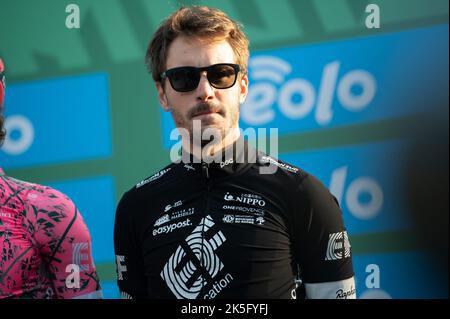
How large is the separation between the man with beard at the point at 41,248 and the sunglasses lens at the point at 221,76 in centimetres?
68

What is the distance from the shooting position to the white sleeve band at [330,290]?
5.54 ft

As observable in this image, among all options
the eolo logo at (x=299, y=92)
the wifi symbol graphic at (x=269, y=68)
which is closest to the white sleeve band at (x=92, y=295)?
the eolo logo at (x=299, y=92)

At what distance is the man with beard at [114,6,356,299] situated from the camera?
167 cm

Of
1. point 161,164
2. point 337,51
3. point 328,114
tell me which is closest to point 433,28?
point 337,51

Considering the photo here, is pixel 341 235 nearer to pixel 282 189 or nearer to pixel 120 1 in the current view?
pixel 282 189

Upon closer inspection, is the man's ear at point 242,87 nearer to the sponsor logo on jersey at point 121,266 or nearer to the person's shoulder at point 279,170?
the person's shoulder at point 279,170

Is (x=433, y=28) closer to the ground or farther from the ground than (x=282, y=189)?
farther from the ground

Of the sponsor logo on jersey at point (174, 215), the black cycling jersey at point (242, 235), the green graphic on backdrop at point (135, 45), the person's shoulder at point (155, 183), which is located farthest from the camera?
the green graphic on backdrop at point (135, 45)

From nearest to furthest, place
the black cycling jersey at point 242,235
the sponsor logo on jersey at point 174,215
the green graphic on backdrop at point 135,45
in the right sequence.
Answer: the black cycling jersey at point 242,235 < the sponsor logo on jersey at point 174,215 < the green graphic on backdrop at point 135,45

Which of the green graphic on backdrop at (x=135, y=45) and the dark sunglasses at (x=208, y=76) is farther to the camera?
the green graphic on backdrop at (x=135, y=45)

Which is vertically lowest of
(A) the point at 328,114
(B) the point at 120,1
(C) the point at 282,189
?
(C) the point at 282,189

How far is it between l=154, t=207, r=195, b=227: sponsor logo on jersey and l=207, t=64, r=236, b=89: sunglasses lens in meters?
0.40

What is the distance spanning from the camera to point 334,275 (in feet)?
5.59

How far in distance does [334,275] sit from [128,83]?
1.77m
